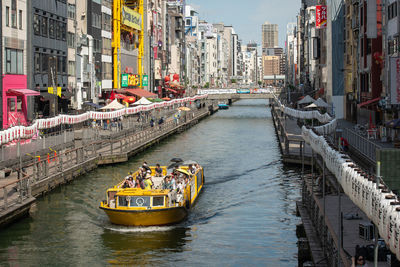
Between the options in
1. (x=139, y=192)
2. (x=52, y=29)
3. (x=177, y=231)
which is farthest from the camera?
(x=52, y=29)

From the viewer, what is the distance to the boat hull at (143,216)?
34719mm

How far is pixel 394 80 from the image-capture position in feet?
186

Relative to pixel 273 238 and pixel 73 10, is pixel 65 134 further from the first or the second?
pixel 73 10

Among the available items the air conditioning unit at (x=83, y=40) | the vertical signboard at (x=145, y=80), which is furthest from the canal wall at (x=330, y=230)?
the vertical signboard at (x=145, y=80)

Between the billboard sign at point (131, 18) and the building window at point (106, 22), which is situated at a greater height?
the billboard sign at point (131, 18)

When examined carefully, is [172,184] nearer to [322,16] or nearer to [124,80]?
[124,80]

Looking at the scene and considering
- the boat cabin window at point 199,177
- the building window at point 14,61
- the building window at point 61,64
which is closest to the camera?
the boat cabin window at point 199,177

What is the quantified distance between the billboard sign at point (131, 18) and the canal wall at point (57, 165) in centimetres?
3722

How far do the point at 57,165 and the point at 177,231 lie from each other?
15023 mm

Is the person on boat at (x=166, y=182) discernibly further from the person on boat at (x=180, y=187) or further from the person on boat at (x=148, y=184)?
the person on boat at (x=148, y=184)

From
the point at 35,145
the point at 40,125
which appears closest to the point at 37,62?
the point at 40,125

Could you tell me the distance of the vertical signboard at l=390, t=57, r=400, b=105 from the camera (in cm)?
5581

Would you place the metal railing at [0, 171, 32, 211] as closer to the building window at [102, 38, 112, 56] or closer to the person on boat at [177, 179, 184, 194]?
the person on boat at [177, 179, 184, 194]

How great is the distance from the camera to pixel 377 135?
2398 inches
